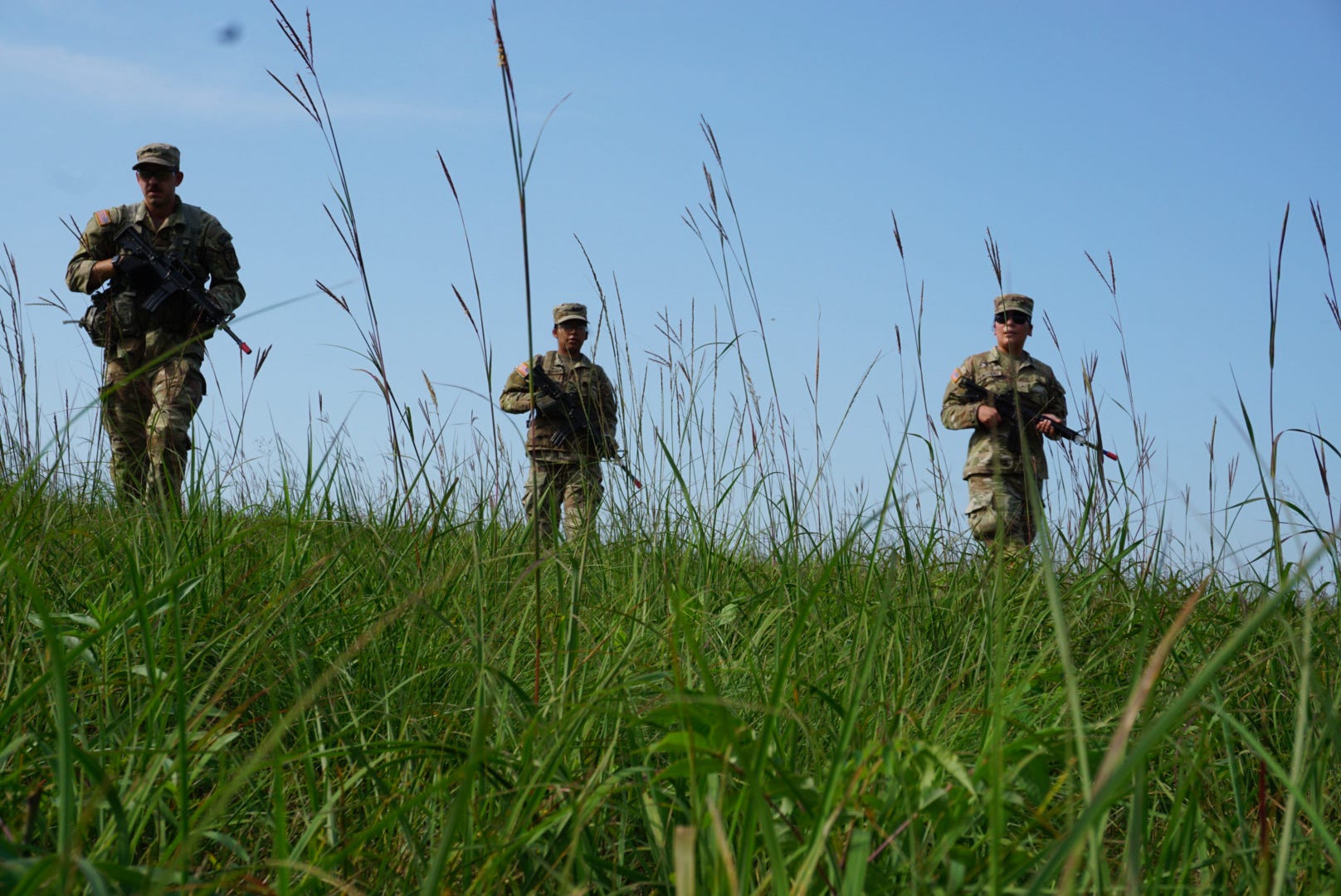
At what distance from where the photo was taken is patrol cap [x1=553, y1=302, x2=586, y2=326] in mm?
7172

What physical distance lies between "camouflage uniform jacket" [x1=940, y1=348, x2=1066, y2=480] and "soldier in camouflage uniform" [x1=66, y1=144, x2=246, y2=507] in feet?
12.3

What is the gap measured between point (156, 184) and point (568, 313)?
2759 mm

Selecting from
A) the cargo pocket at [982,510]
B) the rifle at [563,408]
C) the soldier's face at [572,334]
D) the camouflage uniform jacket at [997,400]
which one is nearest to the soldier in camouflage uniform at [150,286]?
the rifle at [563,408]

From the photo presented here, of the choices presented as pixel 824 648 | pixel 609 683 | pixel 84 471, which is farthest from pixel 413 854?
pixel 84 471

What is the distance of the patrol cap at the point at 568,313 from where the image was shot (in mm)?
7172

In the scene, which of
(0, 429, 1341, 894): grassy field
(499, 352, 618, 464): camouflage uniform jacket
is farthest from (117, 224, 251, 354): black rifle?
(0, 429, 1341, 894): grassy field

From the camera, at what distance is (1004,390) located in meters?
5.95

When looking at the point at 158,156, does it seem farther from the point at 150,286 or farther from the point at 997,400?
the point at 997,400

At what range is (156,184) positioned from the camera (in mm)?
5105

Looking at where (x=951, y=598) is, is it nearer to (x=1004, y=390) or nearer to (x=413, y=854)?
(x=413, y=854)

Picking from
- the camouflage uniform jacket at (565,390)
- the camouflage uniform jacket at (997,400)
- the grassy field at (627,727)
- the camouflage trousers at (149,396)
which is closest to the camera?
the grassy field at (627,727)

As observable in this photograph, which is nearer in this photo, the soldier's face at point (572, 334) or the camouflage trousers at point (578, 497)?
the camouflage trousers at point (578, 497)

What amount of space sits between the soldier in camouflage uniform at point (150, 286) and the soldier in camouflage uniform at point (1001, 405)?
3.84 m

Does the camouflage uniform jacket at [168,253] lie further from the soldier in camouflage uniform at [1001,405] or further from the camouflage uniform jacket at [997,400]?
the soldier in camouflage uniform at [1001,405]
